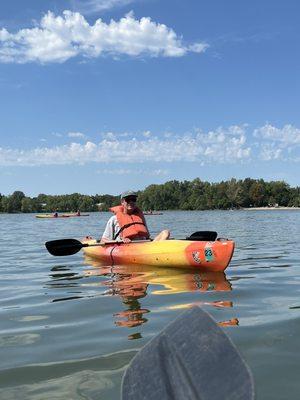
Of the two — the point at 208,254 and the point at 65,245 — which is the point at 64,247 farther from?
the point at 208,254

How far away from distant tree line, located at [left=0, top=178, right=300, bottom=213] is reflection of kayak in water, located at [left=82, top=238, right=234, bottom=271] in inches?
4133

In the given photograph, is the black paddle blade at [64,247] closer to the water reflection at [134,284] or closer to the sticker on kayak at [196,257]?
the water reflection at [134,284]

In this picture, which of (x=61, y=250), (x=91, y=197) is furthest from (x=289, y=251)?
(x=91, y=197)

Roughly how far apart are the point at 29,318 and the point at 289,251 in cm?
812

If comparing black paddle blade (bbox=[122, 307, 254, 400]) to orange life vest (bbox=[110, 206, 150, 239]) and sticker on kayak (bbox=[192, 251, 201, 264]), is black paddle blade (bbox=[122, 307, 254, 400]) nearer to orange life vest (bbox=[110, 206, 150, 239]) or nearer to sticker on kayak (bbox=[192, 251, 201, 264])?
sticker on kayak (bbox=[192, 251, 201, 264])

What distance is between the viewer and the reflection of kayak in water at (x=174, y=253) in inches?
307

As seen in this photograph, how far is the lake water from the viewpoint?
3424 mm

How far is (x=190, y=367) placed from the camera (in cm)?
232

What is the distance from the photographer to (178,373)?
2.32 m

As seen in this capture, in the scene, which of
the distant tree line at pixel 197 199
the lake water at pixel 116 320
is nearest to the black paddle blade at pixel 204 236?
the lake water at pixel 116 320

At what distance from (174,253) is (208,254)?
0.65 m

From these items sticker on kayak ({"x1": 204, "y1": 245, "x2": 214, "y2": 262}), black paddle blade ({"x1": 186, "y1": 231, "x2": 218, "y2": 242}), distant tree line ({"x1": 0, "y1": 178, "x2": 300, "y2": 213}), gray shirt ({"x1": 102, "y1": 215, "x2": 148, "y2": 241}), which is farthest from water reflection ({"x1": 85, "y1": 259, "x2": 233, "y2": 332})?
distant tree line ({"x1": 0, "y1": 178, "x2": 300, "y2": 213})

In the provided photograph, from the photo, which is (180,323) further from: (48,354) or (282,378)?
(48,354)

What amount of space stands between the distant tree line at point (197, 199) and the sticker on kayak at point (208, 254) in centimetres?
10667
